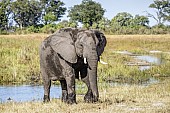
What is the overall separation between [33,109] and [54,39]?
97.6 inches

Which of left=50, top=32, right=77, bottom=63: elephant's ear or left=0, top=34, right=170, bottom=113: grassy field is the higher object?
left=50, top=32, right=77, bottom=63: elephant's ear

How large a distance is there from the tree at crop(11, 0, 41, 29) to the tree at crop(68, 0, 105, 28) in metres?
10.0

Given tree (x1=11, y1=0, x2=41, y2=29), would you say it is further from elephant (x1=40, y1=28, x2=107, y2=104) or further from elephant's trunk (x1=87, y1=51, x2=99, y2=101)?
elephant's trunk (x1=87, y1=51, x2=99, y2=101)

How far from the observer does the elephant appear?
1245 cm

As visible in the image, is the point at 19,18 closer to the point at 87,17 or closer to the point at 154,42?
the point at 87,17

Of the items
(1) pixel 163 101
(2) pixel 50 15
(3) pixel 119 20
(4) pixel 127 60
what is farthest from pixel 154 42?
(3) pixel 119 20

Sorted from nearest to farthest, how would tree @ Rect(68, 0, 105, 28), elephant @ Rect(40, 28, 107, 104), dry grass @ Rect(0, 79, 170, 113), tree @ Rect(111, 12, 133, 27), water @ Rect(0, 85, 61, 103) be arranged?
dry grass @ Rect(0, 79, 170, 113) < elephant @ Rect(40, 28, 107, 104) < water @ Rect(0, 85, 61, 103) < tree @ Rect(68, 0, 105, 28) < tree @ Rect(111, 12, 133, 27)

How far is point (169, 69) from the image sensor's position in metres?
27.9

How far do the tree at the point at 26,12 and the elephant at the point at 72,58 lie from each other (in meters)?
82.9

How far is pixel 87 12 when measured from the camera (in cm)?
10156

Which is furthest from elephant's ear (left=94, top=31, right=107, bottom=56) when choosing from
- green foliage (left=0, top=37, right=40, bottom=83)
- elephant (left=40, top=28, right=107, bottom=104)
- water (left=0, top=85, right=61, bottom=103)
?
green foliage (left=0, top=37, right=40, bottom=83)

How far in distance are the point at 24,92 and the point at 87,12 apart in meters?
82.6

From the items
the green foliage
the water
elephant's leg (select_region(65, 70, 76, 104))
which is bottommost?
the water

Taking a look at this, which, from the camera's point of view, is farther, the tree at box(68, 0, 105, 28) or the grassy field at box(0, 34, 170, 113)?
the tree at box(68, 0, 105, 28)
